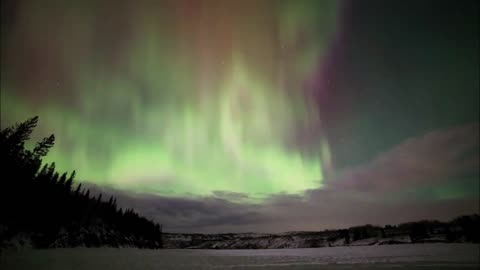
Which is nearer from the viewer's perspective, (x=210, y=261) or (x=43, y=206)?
(x=210, y=261)

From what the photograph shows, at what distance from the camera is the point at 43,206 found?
34281 mm

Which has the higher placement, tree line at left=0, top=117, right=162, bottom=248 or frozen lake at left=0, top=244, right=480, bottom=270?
tree line at left=0, top=117, right=162, bottom=248

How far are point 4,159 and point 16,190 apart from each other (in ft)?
16.0

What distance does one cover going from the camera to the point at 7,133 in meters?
38.1

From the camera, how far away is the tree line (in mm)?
27688

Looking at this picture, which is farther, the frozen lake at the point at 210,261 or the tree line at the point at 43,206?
the tree line at the point at 43,206

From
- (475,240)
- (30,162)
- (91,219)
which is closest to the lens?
(30,162)

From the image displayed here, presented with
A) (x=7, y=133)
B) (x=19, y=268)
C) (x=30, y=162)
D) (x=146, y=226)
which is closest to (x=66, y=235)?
(x=30, y=162)

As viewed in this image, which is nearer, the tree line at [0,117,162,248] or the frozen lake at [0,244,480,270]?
the frozen lake at [0,244,480,270]

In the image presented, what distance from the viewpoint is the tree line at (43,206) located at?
27688 mm

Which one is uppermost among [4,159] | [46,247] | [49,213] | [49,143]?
[49,143]

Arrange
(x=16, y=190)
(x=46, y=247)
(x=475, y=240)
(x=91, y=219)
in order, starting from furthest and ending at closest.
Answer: (x=475, y=240) < (x=91, y=219) < (x=16, y=190) < (x=46, y=247)

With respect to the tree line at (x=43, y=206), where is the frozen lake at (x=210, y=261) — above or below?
below

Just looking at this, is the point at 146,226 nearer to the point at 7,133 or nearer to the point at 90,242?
the point at 90,242
